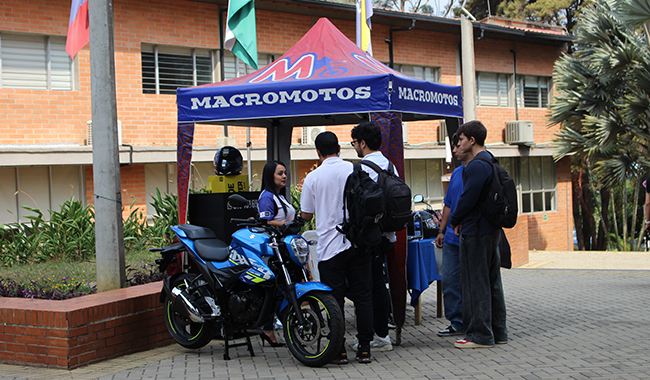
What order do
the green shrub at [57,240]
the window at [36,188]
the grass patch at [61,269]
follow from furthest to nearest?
the window at [36,188] < the green shrub at [57,240] < the grass patch at [61,269]

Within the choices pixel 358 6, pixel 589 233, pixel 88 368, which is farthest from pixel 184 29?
pixel 589 233

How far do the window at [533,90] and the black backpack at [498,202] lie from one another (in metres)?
17.3

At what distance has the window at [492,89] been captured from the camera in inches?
830

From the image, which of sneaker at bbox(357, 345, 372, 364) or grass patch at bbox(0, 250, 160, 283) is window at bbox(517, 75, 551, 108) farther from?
sneaker at bbox(357, 345, 372, 364)

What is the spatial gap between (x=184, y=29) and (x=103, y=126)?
365 inches

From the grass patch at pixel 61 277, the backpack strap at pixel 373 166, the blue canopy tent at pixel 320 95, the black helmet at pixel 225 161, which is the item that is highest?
the blue canopy tent at pixel 320 95

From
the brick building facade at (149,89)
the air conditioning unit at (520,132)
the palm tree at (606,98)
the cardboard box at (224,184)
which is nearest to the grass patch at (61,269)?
the cardboard box at (224,184)

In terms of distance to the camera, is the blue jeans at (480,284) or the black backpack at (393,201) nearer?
the black backpack at (393,201)

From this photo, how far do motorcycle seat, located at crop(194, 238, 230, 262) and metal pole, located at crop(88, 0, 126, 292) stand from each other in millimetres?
1109

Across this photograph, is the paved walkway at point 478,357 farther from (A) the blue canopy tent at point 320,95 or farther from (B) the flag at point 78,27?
(B) the flag at point 78,27

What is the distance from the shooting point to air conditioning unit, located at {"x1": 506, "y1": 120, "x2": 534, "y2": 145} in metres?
20.7

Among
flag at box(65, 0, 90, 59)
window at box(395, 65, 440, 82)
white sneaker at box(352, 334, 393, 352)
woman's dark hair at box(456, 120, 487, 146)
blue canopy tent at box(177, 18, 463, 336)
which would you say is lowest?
white sneaker at box(352, 334, 393, 352)

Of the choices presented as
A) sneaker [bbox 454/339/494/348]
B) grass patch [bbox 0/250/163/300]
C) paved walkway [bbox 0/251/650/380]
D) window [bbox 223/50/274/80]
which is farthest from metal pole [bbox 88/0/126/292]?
window [bbox 223/50/274/80]

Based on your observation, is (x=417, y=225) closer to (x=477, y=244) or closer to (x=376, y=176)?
(x=477, y=244)
